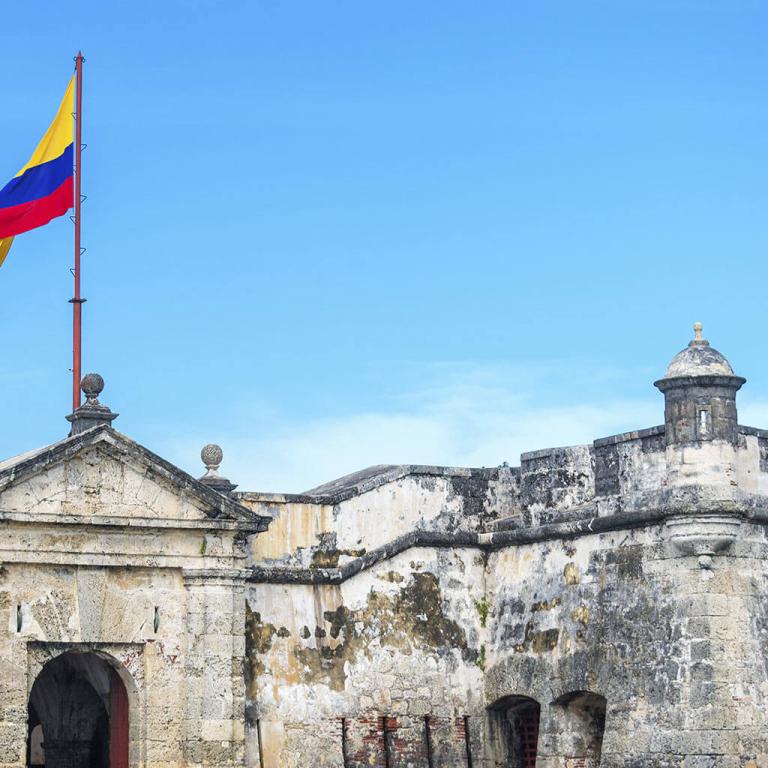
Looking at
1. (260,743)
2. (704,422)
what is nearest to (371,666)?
(260,743)

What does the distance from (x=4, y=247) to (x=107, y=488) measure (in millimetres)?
4665

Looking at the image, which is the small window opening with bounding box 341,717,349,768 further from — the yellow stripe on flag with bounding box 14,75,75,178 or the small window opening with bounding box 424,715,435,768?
the yellow stripe on flag with bounding box 14,75,75,178

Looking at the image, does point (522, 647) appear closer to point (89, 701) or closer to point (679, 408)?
point (679, 408)

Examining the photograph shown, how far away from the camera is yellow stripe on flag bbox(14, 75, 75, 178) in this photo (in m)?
26.4

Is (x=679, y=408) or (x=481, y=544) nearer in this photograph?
(x=679, y=408)

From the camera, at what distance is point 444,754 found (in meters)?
25.3

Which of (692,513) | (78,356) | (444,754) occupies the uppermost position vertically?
(78,356)

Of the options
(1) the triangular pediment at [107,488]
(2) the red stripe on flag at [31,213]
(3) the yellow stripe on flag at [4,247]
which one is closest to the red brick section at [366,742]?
(1) the triangular pediment at [107,488]

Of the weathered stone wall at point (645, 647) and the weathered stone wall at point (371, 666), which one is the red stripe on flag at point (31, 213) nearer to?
the weathered stone wall at point (371, 666)

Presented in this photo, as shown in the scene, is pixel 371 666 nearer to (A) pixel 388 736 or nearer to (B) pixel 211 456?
(A) pixel 388 736

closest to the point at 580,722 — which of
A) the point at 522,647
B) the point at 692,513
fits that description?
the point at 522,647

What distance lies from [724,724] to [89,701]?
27.0 feet

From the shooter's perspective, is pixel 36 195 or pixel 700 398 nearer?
pixel 700 398

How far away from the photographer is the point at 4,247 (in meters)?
26.0
